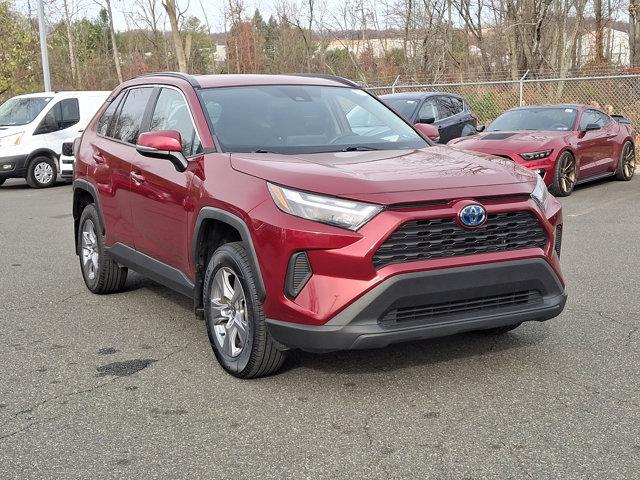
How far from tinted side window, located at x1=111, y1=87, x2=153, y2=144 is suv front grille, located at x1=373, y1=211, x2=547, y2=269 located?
2627 mm

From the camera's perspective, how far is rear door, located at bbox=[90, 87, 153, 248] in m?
5.74

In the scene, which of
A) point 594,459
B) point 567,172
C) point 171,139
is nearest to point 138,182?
point 171,139

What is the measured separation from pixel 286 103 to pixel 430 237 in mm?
1832

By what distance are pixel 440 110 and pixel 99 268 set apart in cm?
1042

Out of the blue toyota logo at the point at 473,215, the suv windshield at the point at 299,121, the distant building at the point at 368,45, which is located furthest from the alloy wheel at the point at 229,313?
the distant building at the point at 368,45

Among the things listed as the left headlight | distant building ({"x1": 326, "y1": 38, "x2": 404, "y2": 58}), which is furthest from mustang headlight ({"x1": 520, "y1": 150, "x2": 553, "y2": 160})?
distant building ({"x1": 326, "y1": 38, "x2": 404, "y2": 58})

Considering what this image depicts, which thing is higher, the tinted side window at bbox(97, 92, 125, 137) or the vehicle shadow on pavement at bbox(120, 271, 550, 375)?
the tinted side window at bbox(97, 92, 125, 137)

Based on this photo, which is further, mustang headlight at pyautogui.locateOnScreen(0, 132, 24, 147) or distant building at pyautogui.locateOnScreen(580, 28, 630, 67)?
distant building at pyautogui.locateOnScreen(580, 28, 630, 67)

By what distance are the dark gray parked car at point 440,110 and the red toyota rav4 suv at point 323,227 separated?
31.2 feet

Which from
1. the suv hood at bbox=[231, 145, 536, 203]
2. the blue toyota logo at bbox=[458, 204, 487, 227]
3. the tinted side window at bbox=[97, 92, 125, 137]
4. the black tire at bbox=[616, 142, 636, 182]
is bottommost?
the black tire at bbox=[616, 142, 636, 182]

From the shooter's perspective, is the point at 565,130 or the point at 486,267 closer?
the point at 486,267

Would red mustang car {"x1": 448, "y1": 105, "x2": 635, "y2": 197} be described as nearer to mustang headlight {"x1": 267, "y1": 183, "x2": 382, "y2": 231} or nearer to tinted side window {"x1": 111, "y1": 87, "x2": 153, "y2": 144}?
tinted side window {"x1": 111, "y1": 87, "x2": 153, "y2": 144}

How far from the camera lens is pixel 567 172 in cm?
1260

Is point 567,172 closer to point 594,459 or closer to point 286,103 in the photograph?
point 286,103
